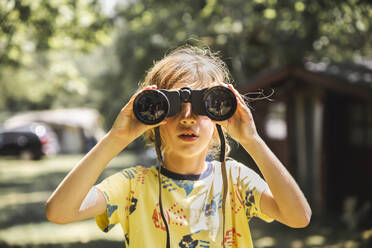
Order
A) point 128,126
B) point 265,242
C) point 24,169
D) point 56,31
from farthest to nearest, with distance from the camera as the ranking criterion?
point 24,169 → point 56,31 → point 265,242 → point 128,126

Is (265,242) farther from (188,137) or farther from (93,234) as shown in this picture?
(188,137)

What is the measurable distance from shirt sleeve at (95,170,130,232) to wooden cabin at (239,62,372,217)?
6.69m

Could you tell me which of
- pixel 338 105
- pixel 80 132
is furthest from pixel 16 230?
pixel 80 132

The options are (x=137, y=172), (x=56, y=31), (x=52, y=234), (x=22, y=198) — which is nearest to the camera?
(x=137, y=172)

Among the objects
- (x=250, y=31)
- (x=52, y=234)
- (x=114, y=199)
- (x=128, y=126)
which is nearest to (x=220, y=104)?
(x=128, y=126)

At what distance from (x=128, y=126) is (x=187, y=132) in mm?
256

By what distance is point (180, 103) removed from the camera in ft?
5.90

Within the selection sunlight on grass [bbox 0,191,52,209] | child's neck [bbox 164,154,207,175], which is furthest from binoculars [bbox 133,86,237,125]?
sunlight on grass [bbox 0,191,52,209]

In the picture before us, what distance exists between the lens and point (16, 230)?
6918 mm

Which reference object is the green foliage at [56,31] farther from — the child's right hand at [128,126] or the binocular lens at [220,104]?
the binocular lens at [220,104]

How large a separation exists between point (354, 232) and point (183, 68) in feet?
19.8

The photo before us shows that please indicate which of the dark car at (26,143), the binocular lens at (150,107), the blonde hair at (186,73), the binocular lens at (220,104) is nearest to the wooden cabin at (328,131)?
the blonde hair at (186,73)

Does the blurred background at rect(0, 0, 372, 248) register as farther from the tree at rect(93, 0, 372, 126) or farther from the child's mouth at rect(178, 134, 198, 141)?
the child's mouth at rect(178, 134, 198, 141)

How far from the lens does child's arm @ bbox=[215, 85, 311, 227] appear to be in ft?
5.57
